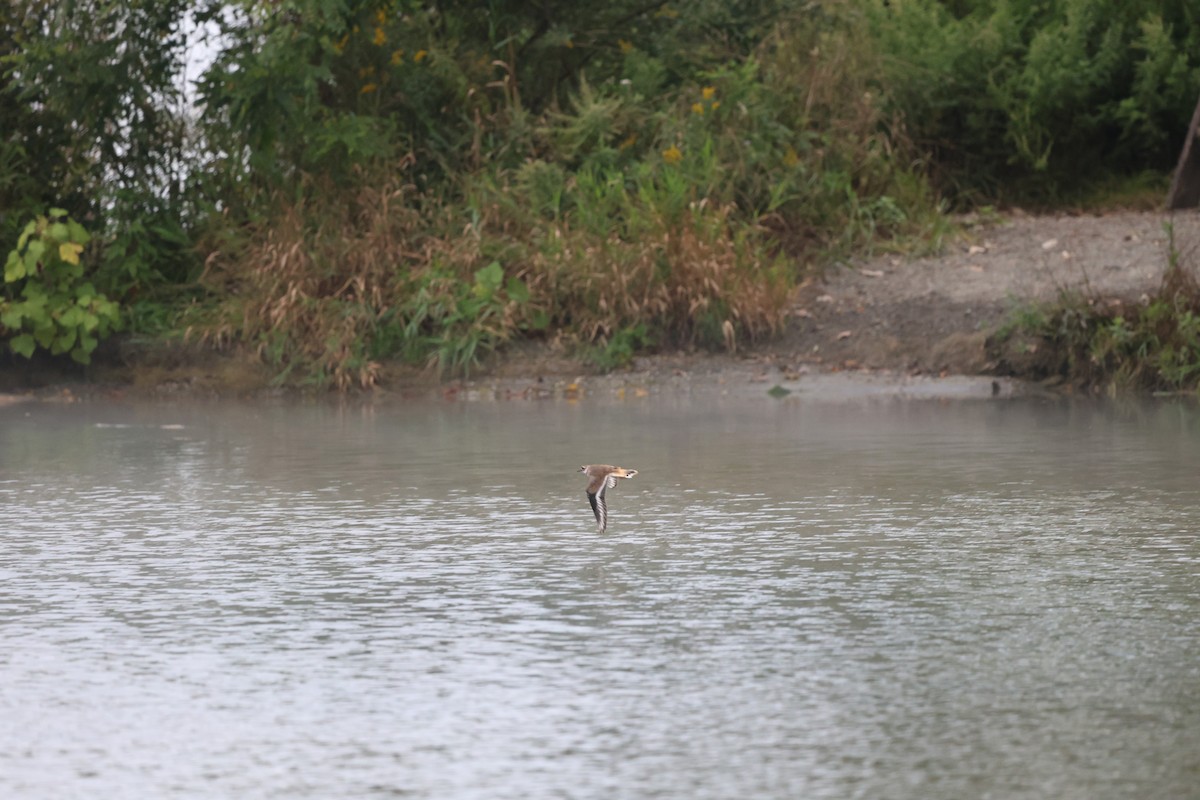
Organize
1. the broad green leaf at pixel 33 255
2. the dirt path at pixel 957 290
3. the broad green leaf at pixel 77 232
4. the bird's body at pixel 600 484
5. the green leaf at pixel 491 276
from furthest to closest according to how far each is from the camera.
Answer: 1. the broad green leaf at pixel 77 232
2. the broad green leaf at pixel 33 255
3. the green leaf at pixel 491 276
4. the dirt path at pixel 957 290
5. the bird's body at pixel 600 484

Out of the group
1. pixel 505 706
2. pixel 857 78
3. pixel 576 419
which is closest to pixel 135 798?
pixel 505 706

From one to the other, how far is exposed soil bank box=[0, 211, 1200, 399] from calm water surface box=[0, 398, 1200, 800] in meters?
3.96

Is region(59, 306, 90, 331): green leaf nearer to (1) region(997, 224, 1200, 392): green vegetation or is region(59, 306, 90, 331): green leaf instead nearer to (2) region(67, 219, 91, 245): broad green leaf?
(2) region(67, 219, 91, 245): broad green leaf

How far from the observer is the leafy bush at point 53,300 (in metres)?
15.9

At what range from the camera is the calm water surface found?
450 centimetres

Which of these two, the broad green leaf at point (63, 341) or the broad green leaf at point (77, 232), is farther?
the broad green leaf at point (77, 232)

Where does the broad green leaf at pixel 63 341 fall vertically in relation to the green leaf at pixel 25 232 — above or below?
below

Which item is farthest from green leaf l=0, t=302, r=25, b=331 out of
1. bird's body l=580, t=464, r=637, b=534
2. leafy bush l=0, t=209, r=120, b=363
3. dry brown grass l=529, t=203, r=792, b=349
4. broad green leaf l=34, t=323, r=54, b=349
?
bird's body l=580, t=464, r=637, b=534

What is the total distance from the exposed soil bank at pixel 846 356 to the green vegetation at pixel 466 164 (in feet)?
0.80

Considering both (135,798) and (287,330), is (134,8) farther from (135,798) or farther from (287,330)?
(135,798)

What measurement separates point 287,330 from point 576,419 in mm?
3589

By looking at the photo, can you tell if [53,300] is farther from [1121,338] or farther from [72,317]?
[1121,338]

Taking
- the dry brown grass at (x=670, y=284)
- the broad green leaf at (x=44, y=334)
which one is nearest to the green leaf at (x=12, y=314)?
the broad green leaf at (x=44, y=334)

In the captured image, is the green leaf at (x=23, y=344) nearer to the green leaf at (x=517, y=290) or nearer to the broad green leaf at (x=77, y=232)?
the broad green leaf at (x=77, y=232)
